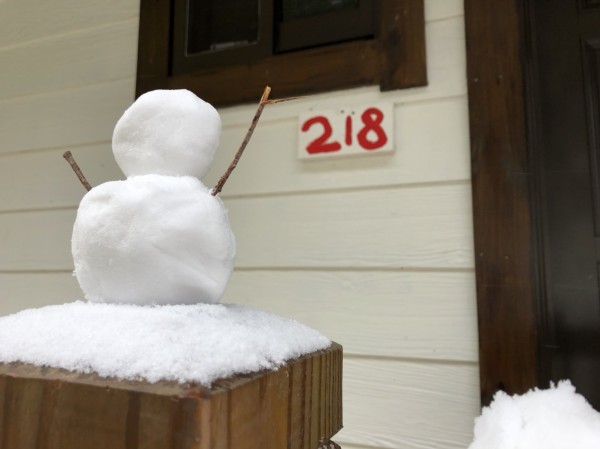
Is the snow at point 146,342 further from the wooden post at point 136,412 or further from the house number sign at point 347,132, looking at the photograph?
the house number sign at point 347,132

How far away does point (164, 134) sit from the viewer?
43cm

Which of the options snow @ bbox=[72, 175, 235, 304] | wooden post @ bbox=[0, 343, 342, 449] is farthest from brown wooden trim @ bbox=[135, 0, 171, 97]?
wooden post @ bbox=[0, 343, 342, 449]

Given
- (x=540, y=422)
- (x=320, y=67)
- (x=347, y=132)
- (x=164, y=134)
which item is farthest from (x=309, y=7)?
(x=540, y=422)

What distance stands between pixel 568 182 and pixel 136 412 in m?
0.82

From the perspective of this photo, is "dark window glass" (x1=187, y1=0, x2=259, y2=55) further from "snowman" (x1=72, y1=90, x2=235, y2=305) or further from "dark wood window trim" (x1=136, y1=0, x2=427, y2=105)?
"snowman" (x1=72, y1=90, x2=235, y2=305)

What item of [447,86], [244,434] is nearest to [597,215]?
[447,86]

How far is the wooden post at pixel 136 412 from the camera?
27 centimetres

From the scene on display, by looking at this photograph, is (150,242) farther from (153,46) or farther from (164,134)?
(153,46)

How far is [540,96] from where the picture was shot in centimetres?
86

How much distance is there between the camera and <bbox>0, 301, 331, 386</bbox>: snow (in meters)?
0.29

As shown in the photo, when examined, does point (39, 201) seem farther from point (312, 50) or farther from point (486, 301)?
point (486, 301)

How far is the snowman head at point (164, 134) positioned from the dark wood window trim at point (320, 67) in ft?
1.88

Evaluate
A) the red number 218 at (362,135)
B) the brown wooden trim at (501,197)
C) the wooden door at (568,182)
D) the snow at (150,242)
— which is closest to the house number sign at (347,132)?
the red number 218 at (362,135)

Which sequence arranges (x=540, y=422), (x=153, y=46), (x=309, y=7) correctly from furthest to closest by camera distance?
1. (x=153, y=46)
2. (x=309, y=7)
3. (x=540, y=422)
